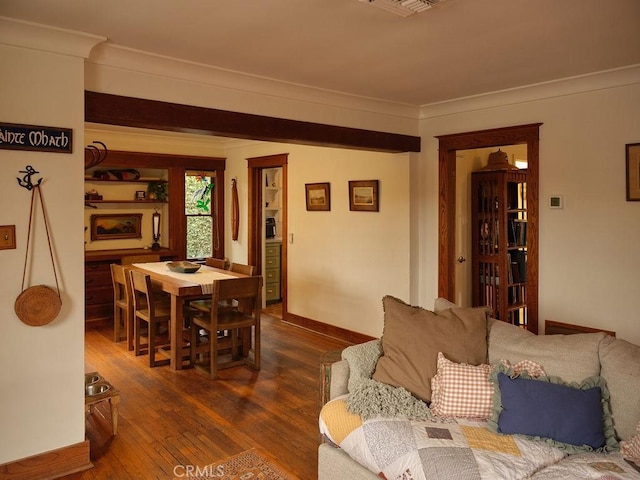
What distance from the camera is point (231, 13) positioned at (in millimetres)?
2572

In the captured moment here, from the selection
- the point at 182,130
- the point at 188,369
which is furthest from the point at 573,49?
the point at 188,369

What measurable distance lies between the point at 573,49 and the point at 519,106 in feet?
3.94

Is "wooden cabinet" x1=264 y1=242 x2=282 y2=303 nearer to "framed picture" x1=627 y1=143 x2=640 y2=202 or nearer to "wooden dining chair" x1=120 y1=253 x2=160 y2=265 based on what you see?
"wooden dining chair" x1=120 y1=253 x2=160 y2=265

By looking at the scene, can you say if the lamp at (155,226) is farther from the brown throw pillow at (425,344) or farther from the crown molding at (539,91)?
the brown throw pillow at (425,344)

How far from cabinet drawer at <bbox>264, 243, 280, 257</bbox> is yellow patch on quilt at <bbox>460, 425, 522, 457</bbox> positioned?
5561 mm

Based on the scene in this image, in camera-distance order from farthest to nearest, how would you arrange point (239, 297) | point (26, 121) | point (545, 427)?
point (239, 297)
point (26, 121)
point (545, 427)

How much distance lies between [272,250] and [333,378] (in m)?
5.06

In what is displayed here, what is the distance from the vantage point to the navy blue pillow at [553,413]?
2244mm

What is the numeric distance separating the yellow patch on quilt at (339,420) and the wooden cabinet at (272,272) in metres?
5.04

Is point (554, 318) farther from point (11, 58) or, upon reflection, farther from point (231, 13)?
point (11, 58)

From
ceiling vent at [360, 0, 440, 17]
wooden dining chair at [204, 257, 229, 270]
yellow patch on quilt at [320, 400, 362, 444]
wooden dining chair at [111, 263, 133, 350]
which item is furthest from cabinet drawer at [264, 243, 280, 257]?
ceiling vent at [360, 0, 440, 17]

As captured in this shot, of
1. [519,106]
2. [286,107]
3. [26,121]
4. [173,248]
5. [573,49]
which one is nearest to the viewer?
[26,121]

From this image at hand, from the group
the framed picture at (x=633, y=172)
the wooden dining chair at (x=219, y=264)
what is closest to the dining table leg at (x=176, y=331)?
the wooden dining chair at (x=219, y=264)

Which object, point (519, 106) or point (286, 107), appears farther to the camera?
point (519, 106)
